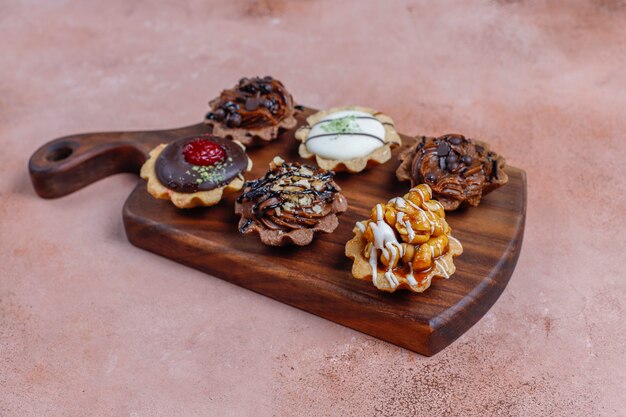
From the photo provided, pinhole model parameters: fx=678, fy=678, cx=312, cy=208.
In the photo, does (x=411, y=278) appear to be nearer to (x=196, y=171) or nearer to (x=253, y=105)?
(x=196, y=171)

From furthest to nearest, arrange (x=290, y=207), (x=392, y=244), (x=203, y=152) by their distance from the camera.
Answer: (x=203, y=152)
(x=290, y=207)
(x=392, y=244)

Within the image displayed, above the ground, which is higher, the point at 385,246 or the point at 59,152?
the point at 385,246

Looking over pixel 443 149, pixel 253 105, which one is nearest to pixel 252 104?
pixel 253 105

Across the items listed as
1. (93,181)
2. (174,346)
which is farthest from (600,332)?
(93,181)

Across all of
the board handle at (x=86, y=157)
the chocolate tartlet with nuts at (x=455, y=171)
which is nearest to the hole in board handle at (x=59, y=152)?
the board handle at (x=86, y=157)

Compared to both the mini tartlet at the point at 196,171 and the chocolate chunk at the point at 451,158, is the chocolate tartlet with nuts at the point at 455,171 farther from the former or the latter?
the mini tartlet at the point at 196,171

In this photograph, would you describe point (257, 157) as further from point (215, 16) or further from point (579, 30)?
point (579, 30)
